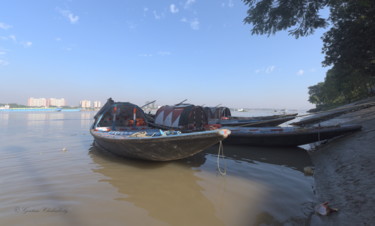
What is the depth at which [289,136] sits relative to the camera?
1006 cm

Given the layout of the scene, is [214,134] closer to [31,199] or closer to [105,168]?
[105,168]

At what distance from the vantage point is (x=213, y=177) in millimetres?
6145

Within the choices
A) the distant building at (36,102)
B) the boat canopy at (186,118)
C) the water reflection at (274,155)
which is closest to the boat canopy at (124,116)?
the boat canopy at (186,118)

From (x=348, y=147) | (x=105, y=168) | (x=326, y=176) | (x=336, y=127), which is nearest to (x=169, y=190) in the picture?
(x=105, y=168)

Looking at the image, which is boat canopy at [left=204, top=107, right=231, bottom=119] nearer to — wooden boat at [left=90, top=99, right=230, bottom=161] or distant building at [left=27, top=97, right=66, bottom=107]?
wooden boat at [left=90, top=99, right=230, bottom=161]

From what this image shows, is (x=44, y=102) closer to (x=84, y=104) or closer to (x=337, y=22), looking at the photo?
(x=84, y=104)

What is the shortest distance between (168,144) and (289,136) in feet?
24.1

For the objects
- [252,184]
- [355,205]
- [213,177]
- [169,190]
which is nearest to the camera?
[355,205]

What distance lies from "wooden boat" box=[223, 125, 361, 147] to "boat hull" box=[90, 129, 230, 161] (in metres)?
5.59

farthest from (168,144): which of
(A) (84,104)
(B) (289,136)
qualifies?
(A) (84,104)

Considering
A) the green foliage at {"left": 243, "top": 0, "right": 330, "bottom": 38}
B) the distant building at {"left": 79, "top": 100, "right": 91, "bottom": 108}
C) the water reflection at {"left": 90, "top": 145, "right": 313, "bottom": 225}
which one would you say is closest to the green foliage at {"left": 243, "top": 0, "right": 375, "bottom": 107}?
the green foliage at {"left": 243, "top": 0, "right": 330, "bottom": 38}

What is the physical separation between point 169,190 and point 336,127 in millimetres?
9515

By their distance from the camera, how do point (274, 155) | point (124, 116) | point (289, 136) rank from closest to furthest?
point (274, 155) < point (289, 136) < point (124, 116)

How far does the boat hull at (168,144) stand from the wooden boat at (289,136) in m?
5.59
